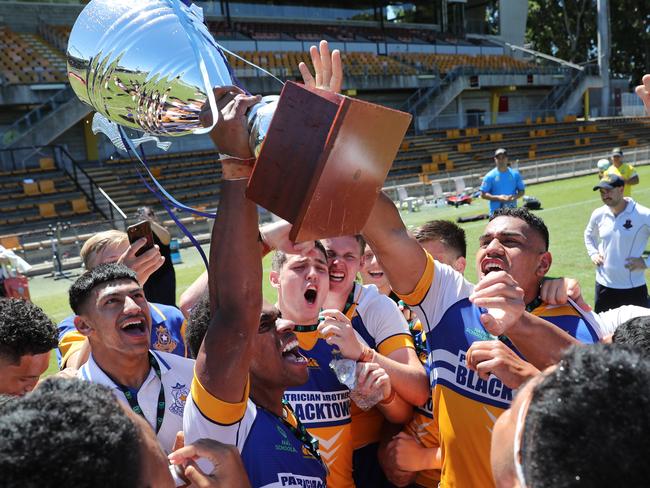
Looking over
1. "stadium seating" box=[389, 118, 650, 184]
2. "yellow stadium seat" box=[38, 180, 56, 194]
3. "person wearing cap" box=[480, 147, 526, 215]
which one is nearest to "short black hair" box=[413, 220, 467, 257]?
"person wearing cap" box=[480, 147, 526, 215]

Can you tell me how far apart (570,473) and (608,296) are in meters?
6.52

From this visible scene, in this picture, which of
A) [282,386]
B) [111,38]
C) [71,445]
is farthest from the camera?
[282,386]

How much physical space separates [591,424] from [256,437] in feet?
3.97

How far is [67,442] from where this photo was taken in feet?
3.90

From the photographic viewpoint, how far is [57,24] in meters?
29.6

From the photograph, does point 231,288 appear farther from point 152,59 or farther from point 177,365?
point 177,365

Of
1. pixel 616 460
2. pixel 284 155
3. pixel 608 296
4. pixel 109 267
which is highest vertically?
pixel 284 155

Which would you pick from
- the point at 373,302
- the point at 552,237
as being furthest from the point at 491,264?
the point at 552,237

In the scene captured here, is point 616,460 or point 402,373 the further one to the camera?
point 402,373

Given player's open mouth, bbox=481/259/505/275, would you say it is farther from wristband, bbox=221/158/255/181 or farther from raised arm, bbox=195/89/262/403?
wristband, bbox=221/158/255/181

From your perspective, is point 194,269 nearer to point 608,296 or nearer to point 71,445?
point 608,296

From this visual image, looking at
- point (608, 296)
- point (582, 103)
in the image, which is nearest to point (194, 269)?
point (608, 296)

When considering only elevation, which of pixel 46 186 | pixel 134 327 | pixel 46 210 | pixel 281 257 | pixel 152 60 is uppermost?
pixel 152 60

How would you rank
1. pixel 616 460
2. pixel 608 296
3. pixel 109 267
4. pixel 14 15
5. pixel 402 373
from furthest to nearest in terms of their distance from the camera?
pixel 14 15 < pixel 608 296 < pixel 109 267 < pixel 402 373 < pixel 616 460
